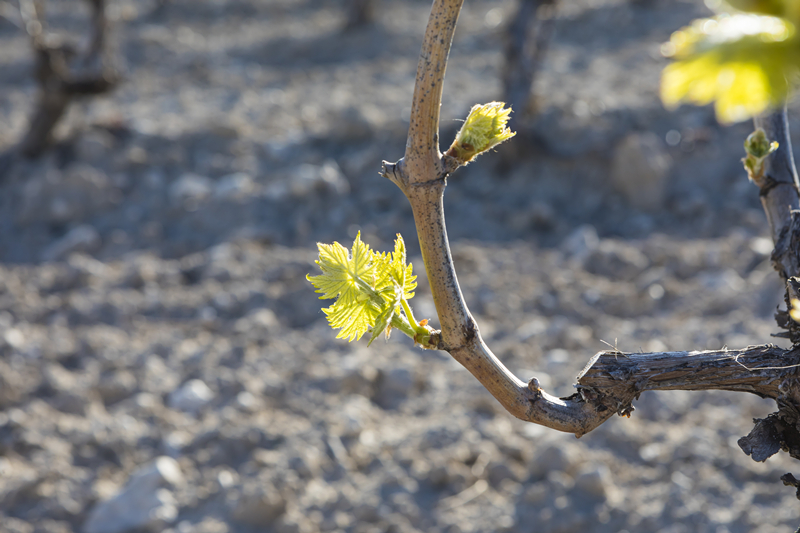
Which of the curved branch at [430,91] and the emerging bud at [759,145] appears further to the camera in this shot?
the emerging bud at [759,145]

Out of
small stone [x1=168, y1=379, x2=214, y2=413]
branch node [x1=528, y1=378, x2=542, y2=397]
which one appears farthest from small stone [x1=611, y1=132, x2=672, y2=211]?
branch node [x1=528, y1=378, x2=542, y2=397]

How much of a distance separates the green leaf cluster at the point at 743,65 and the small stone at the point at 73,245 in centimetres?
552

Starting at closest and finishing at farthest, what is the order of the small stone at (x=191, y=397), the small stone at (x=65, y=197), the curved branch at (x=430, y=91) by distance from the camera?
the curved branch at (x=430, y=91) → the small stone at (x=191, y=397) → the small stone at (x=65, y=197)

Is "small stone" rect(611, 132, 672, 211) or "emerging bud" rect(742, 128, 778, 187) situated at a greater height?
"small stone" rect(611, 132, 672, 211)

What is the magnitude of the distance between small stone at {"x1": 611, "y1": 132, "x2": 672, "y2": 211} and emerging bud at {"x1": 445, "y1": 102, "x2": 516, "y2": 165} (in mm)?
4841

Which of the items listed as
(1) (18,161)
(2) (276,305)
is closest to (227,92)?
(1) (18,161)

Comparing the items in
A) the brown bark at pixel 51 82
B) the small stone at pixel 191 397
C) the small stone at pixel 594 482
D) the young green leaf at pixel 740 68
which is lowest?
the young green leaf at pixel 740 68

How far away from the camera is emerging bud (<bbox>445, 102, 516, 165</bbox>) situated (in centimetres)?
108

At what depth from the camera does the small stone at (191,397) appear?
3.76 meters

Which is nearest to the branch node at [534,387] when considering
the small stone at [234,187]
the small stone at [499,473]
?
the small stone at [499,473]

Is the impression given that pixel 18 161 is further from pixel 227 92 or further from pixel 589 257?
pixel 589 257

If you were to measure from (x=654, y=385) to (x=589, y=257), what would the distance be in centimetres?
387

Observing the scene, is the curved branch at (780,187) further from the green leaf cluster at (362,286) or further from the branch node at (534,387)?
the green leaf cluster at (362,286)

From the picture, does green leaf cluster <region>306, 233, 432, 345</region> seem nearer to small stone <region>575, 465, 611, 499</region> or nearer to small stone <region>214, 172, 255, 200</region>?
small stone <region>575, 465, 611, 499</region>
